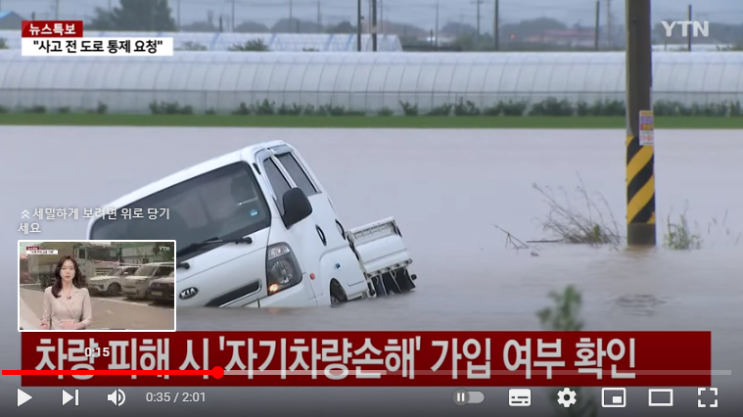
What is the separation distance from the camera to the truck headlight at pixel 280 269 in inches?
334

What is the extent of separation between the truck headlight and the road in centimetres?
216

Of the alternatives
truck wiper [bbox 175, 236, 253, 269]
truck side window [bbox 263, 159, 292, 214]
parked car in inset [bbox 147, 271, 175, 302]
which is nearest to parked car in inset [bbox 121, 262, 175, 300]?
parked car in inset [bbox 147, 271, 175, 302]

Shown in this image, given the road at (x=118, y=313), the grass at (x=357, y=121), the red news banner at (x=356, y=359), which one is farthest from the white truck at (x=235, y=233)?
the grass at (x=357, y=121)

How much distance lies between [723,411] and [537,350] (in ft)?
2.49

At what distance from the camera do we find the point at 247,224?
859cm

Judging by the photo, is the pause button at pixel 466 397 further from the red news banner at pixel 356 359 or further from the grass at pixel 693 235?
the grass at pixel 693 235

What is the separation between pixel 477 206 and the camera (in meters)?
21.5

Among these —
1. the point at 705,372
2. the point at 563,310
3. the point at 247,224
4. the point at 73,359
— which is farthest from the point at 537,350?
the point at 247,224

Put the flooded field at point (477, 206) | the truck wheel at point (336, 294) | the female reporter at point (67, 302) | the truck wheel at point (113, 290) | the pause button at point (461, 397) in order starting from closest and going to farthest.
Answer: the pause button at point (461, 397)
the female reporter at point (67, 302)
the truck wheel at point (113, 290)
the truck wheel at point (336, 294)
the flooded field at point (477, 206)

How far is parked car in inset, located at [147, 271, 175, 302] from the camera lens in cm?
616

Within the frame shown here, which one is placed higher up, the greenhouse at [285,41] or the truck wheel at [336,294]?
the greenhouse at [285,41]
